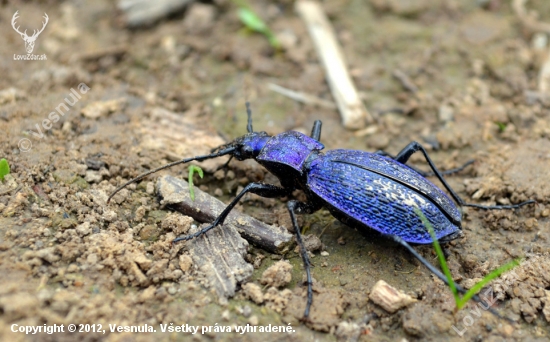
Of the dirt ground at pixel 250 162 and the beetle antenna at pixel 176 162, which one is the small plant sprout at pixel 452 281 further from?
the beetle antenna at pixel 176 162

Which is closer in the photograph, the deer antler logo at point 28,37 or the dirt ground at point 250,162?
the dirt ground at point 250,162

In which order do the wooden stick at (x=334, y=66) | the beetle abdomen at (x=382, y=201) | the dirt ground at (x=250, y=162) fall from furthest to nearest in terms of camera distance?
the wooden stick at (x=334, y=66)
the beetle abdomen at (x=382, y=201)
the dirt ground at (x=250, y=162)

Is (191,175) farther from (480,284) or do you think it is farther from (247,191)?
(480,284)

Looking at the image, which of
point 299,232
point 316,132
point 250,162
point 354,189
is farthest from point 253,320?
point 316,132

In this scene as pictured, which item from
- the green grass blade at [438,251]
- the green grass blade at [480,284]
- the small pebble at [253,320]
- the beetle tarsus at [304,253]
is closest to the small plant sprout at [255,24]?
the beetle tarsus at [304,253]

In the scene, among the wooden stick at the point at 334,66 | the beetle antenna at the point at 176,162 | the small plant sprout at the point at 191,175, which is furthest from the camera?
the wooden stick at the point at 334,66

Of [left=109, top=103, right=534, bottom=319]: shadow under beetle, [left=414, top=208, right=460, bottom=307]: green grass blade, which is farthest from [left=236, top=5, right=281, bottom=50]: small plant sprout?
[left=414, top=208, right=460, bottom=307]: green grass blade

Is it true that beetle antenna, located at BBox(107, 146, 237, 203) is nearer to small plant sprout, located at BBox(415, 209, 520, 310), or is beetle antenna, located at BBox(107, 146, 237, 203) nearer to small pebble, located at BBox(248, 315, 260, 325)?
small pebble, located at BBox(248, 315, 260, 325)

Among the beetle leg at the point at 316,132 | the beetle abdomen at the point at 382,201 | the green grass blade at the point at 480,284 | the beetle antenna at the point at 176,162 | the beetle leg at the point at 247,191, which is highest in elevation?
the beetle antenna at the point at 176,162

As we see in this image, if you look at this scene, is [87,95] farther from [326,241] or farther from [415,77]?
[415,77]
